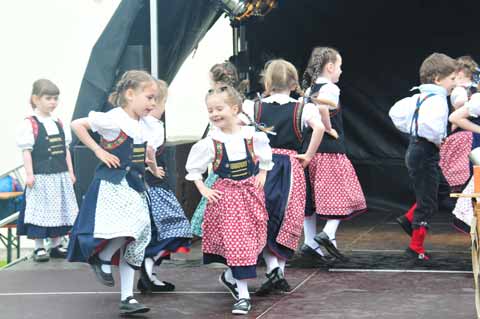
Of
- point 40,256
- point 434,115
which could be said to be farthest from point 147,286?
point 434,115

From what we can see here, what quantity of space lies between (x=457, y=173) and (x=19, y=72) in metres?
12.6

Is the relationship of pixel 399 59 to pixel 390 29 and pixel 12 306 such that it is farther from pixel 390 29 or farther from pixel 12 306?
pixel 12 306

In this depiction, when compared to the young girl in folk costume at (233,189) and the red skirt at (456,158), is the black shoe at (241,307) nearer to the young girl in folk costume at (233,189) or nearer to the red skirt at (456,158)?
the young girl in folk costume at (233,189)

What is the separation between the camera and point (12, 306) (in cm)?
691

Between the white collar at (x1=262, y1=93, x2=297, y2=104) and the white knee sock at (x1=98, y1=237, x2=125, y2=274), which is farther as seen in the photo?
the white collar at (x1=262, y1=93, x2=297, y2=104)

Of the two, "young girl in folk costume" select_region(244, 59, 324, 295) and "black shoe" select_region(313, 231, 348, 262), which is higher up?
"young girl in folk costume" select_region(244, 59, 324, 295)

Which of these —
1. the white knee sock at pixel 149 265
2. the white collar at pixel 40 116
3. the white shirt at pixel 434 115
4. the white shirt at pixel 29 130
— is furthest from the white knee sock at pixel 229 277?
the white collar at pixel 40 116

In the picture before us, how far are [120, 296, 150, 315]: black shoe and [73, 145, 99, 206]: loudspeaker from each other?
245cm

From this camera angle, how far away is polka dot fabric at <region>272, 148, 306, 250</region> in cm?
702

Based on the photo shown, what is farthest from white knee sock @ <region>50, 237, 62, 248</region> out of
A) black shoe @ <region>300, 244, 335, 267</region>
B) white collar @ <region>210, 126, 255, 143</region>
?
white collar @ <region>210, 126, 255, 143</region>

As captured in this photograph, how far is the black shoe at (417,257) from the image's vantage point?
7968mm

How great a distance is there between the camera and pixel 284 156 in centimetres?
729

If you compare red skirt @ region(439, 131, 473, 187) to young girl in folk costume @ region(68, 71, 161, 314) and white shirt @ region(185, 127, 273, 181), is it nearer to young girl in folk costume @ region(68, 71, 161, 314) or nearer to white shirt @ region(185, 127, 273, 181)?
white shirt @ region(185, 127, 273, 181)

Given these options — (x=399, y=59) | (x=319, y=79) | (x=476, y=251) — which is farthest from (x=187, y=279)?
(x=399, y=59)
